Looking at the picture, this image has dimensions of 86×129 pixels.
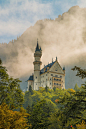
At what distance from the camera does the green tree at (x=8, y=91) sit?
26062mm

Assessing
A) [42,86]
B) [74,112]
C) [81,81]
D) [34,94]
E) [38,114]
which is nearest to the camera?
[74,112]

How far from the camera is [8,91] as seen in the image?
27.0 m

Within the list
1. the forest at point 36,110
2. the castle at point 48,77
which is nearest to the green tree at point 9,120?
the forest at point 36,110

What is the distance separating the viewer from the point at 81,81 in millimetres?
149750

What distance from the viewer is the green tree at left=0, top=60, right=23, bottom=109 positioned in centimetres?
2606

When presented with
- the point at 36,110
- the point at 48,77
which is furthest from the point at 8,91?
the point at 48,77

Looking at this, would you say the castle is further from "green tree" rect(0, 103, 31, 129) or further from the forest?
"green tree" rect(0, 103, 31, 129)

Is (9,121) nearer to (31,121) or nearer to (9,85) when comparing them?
(31,121)

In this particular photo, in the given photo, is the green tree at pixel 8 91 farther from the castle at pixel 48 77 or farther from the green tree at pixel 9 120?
the castle at pixel 48 77

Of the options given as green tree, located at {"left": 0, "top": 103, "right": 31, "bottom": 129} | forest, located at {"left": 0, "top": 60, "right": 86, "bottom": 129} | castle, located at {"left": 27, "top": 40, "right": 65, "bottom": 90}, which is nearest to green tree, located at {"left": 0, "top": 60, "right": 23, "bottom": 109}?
forest, located at {"left": 0, "top": 60, "right": 86, "bottom": 129}

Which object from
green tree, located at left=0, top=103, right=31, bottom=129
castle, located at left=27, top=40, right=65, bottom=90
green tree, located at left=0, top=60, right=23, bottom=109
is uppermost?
castle, located at left=27, top=40, right=65, bottom=90

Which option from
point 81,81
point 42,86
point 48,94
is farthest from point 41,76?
point 81,81

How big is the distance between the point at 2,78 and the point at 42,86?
73525 mm

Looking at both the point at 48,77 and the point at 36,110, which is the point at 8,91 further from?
the point at 48,77
